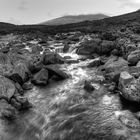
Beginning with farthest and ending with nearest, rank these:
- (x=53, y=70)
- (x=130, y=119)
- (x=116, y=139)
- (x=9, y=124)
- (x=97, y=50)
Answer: (x=97, y=50), (x=53, y=70), (x=9, y=124), (x=130, y=119), (x=116, y=139)

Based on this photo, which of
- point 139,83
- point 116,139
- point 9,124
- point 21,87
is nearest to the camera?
point 116,139

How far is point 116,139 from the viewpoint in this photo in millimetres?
8867

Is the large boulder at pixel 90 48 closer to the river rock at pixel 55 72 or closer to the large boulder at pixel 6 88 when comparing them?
the river rock at pixel 55 72

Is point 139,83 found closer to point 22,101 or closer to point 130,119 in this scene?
point 130,119

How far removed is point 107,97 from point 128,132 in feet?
13.7

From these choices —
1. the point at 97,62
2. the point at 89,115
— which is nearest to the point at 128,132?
the point at 89,115

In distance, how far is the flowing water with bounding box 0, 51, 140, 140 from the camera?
32.2ft

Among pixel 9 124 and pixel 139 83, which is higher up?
pixel 139 83

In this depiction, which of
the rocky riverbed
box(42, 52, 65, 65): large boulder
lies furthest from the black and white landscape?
box(42, 52, 65, 65): large boulder

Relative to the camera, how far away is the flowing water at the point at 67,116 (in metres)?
9.82

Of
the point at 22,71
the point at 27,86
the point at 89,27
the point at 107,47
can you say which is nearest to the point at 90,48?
the point at 107,47

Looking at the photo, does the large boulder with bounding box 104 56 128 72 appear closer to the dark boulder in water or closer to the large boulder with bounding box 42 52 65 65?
the large boulder with bounding box 42 52 65 65

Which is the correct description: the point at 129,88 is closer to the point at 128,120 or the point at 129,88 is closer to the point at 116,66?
the point at 128,120

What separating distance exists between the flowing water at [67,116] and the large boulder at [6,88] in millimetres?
1470
